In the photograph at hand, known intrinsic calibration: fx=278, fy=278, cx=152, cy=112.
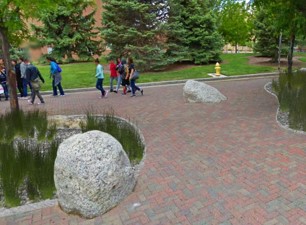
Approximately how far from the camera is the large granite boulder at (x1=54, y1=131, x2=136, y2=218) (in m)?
3.38

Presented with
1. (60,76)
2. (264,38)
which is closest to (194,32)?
(264,38)

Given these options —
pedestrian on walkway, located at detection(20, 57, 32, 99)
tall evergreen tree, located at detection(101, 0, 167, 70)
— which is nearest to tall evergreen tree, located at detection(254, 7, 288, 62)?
tall evergreen tree, located at detection(101, 0, 167, 70)

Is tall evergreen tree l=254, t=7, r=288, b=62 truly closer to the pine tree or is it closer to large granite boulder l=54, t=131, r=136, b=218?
the pine tree

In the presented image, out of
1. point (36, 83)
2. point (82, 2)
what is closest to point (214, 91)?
point (36, 83)

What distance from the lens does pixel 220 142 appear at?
548cm

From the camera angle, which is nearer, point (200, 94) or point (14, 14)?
point (14, 14)

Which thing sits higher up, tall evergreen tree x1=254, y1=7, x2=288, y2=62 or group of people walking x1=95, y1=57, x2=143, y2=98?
tall evergreen tree x1=254, y1=7, x2=288, y2=62

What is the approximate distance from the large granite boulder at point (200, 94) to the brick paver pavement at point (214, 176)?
6.48ft

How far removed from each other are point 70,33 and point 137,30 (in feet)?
35.1

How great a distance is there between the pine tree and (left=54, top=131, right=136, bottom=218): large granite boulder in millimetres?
24578

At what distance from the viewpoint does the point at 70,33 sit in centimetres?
2734

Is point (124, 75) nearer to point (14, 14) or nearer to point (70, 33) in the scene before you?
point (14, 14)

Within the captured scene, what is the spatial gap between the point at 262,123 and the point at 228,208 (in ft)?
12.5

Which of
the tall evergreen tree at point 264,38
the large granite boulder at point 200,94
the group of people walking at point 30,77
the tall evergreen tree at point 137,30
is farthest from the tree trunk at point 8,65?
the tall evergreen tree at point 264,38
